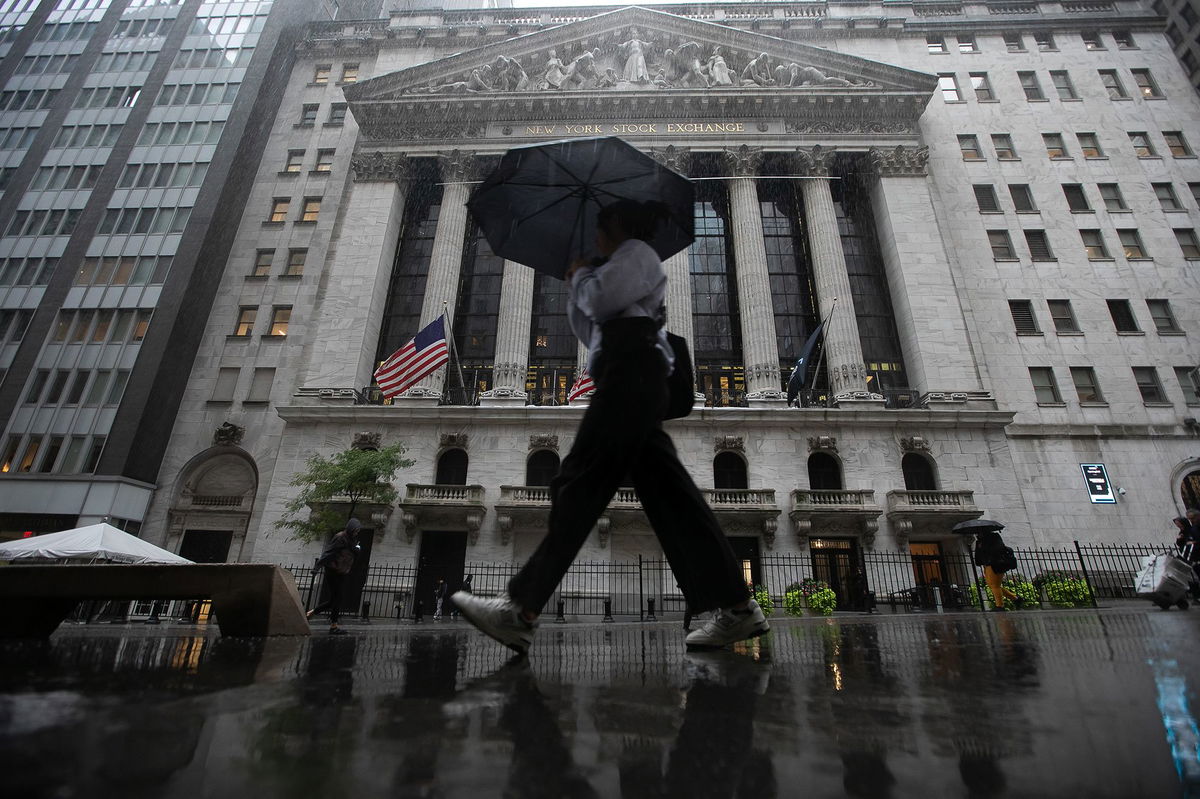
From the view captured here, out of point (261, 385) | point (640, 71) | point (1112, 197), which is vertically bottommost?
point (261, 385)

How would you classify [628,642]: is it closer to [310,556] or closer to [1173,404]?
[310,556]

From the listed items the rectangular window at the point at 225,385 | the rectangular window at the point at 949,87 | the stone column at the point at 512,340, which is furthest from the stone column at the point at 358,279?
the rectangular window at the point at 949,87

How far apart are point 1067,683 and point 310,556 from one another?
78.5 ft

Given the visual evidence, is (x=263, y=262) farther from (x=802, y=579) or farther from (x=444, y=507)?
(x=802, y=579)

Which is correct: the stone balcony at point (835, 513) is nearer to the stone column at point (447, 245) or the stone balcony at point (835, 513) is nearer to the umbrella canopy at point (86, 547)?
the stone column at point (447, 245)

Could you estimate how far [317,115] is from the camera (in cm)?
3406

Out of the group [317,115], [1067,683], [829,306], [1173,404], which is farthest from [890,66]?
[1067,683]

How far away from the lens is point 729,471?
2319cm

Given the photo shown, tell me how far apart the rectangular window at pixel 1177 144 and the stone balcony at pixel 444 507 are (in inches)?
1545

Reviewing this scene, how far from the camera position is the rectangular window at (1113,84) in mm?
31714

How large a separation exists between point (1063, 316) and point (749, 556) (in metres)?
19.0

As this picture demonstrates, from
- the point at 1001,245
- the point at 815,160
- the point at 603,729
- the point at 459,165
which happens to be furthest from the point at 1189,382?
the point at 459,165

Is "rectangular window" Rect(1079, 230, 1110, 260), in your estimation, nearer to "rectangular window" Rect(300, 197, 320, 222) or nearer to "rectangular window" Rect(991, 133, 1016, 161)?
"rectangular window" Rect(991, 133, 1016, 161)

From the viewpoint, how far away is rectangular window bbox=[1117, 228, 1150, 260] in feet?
90.2
